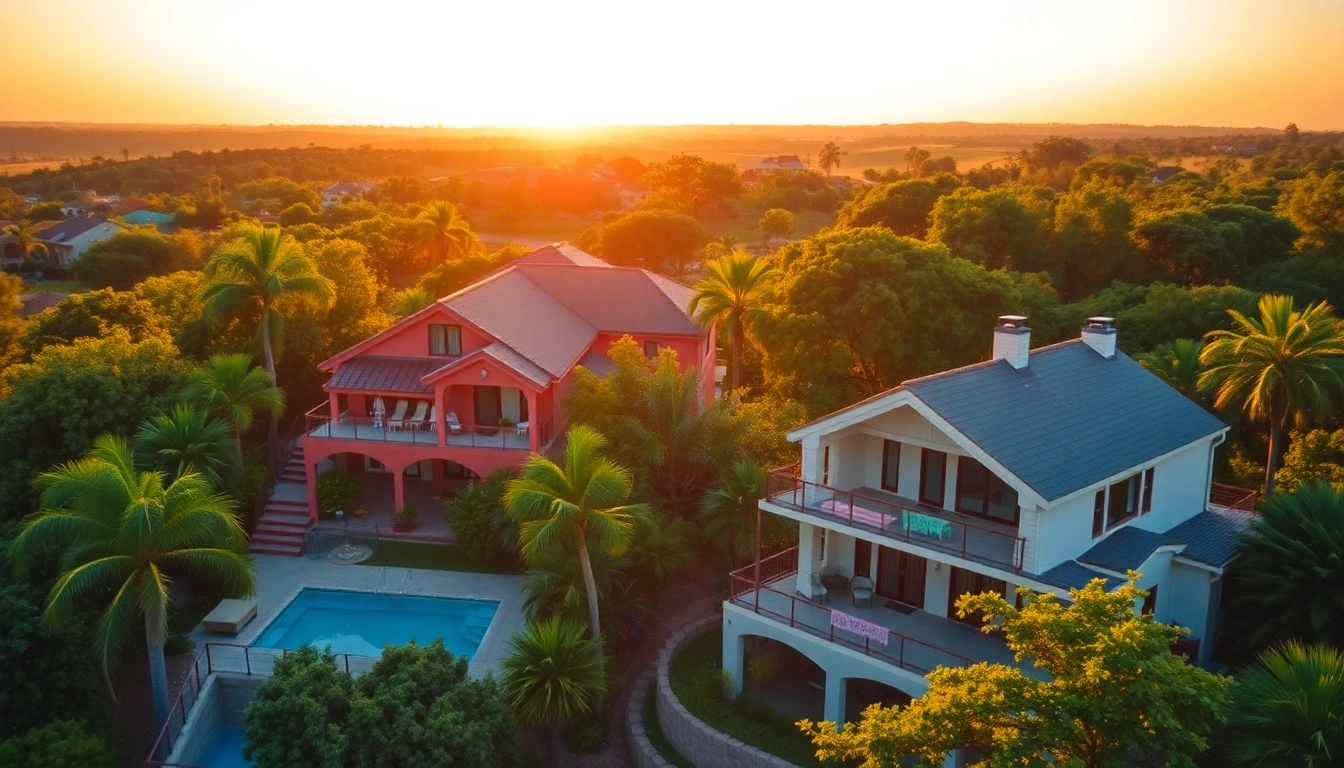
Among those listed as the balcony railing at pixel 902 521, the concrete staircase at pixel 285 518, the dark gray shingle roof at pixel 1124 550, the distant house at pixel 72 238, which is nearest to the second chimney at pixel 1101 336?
the dark gray shingle roof at pixel 1124 550

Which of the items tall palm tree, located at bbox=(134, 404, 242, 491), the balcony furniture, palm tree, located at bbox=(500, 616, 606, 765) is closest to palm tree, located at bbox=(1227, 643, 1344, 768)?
palm tree, located at bbox=(500, 616, 606, 765)

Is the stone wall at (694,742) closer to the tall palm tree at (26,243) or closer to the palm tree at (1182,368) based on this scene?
the palm tree at (1182,368)

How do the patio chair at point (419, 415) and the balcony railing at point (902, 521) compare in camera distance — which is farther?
the patio chair at point (419, 415)

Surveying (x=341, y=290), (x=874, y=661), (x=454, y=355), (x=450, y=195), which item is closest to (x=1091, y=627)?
(x=874, y=661)

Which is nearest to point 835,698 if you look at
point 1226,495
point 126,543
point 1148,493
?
point 1148,493

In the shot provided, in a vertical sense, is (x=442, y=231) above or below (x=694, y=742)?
above

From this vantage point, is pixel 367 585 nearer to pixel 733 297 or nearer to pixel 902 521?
pixel 902 521
